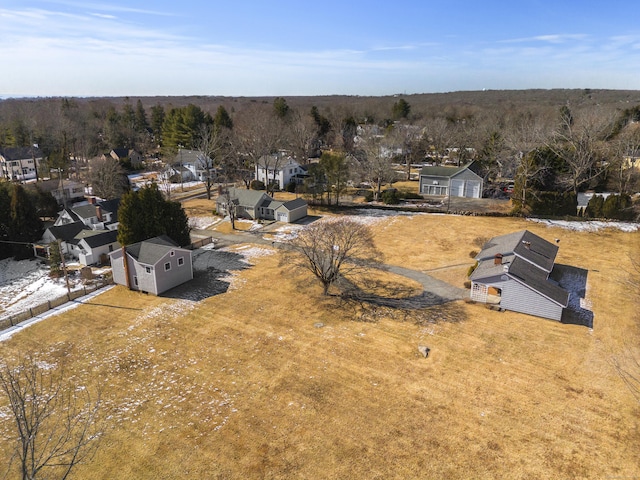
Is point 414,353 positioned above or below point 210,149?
below

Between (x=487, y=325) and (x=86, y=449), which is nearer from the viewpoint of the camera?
(x=86, y=449)

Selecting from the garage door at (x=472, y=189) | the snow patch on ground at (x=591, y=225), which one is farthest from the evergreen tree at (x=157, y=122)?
the snow patch on ground at (x=591, y=225)

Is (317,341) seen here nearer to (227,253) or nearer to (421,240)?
(227,253)

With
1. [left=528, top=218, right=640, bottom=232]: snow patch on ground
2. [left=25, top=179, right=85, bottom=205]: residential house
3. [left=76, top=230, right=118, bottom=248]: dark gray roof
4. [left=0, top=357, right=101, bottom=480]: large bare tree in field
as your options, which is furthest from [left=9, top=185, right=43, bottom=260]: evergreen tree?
[left=528, top=218, right=640, bottom=232]: snow patch on ground

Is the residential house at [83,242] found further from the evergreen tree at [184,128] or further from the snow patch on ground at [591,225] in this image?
the evergreen tree at [184,128]

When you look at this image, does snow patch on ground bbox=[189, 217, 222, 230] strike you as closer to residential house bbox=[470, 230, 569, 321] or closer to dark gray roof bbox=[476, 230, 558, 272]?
dark gray roof bbox=[476, 230, 558, 272]

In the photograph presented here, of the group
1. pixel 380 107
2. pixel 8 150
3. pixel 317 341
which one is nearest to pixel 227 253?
pixel 317 341
